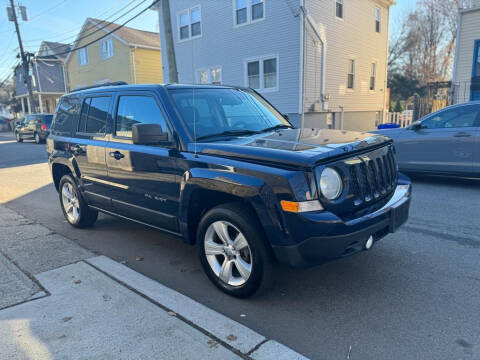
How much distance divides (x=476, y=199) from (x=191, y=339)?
548cm

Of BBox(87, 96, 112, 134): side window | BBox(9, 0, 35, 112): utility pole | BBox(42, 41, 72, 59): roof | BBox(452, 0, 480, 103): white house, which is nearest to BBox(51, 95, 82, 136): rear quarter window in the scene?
BBox(87, 96, 112, 134): side window

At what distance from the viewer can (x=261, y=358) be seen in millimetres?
2416

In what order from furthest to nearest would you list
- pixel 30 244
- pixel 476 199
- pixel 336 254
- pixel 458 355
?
pixel 476 199 → pixel 30 244 → pixel 336 254 → pixel 458 355

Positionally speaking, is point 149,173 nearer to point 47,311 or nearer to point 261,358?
point 47,311

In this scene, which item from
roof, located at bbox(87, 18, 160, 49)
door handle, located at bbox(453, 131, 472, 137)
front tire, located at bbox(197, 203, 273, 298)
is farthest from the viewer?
roof, located at bbox(87, 18, 160, 49)

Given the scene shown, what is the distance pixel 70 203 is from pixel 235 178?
136 inches

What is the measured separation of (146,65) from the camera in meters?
26.5

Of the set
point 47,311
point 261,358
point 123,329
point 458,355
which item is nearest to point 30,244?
point 47,311

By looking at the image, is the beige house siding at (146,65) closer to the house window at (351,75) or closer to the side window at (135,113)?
the house window at (351,75)

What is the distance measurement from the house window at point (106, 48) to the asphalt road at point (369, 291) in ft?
81.4

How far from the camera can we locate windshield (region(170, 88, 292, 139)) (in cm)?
372

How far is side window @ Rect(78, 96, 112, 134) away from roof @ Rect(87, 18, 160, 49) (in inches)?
890

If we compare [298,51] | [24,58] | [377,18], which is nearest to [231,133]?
[298,51]

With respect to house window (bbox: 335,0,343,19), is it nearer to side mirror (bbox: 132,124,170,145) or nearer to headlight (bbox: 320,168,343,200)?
side mirror (bbox: 132,124,170,145)
